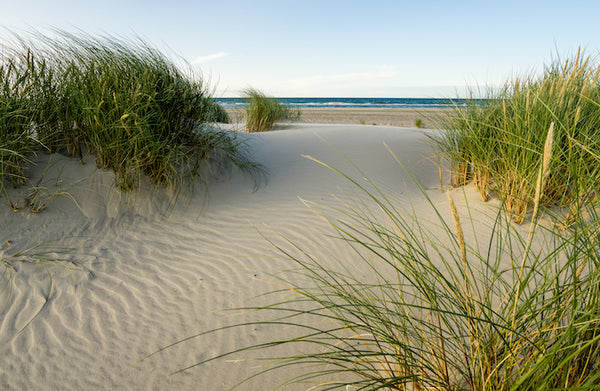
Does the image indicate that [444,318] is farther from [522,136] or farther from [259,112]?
[259,112]

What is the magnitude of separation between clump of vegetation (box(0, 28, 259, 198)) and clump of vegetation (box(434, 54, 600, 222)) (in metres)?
3.07

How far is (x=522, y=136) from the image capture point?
142 inches

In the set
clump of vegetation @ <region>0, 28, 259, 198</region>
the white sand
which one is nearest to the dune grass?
the white sand

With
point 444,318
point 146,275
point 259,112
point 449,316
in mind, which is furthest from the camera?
point 259,112

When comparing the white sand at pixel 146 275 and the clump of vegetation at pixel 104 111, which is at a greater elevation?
the clump of vegetation at pixel 104 111

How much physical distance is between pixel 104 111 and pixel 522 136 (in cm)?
423

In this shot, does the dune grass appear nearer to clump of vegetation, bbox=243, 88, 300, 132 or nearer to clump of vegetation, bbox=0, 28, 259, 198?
clump of vegetation, bbox=0, 28, 259, 198

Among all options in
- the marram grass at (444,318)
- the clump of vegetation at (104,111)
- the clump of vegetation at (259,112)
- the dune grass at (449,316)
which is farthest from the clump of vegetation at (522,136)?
the clump of vegetation at (259,112)

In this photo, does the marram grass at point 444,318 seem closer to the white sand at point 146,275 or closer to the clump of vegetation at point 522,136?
the white sand at point 146,275

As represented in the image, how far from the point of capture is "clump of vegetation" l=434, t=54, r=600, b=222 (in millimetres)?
3248

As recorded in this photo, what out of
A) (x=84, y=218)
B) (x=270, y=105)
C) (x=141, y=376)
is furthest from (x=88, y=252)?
(x=270, y=105)

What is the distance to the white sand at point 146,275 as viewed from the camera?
79.5 inches

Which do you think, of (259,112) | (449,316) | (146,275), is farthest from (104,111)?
(259,112)

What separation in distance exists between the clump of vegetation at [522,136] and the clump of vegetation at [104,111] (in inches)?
121
